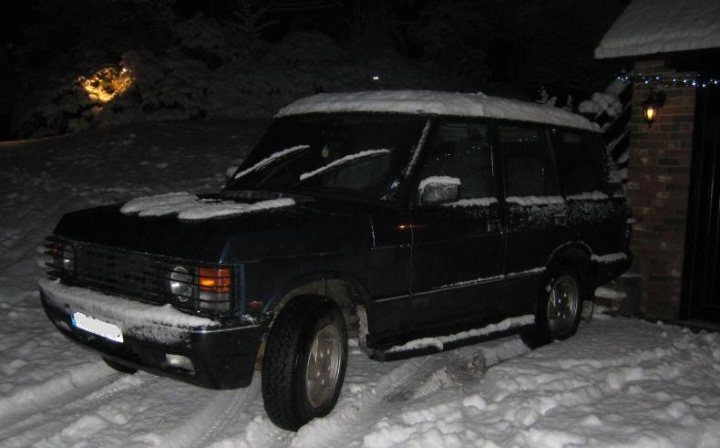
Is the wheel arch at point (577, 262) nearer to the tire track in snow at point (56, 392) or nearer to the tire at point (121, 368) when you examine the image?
the tire at point (121, 368)

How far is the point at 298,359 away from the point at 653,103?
5.28 metres

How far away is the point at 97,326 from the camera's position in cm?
377

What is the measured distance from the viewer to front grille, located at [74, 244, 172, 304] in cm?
357

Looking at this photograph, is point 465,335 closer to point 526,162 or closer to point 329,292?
point 329,292

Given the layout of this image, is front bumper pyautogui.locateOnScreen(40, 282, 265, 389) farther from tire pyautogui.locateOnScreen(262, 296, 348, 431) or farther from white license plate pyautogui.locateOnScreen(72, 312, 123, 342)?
tire pyautogui.locateOnScreen(262, 296, 348, 431)

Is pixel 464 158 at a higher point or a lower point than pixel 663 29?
lower

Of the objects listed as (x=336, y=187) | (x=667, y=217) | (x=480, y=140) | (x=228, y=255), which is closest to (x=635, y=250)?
(x=667, y=217)

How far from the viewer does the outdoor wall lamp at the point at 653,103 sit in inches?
271

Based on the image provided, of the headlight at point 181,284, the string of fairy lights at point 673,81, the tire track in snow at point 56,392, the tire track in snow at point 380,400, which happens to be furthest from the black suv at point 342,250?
the string of fairy lights at point 673,81

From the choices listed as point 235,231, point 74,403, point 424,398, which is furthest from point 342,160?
point 74,403

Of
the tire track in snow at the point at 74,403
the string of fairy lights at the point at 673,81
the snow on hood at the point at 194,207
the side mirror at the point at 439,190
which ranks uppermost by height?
the string of fairy lights at the point at 673,81

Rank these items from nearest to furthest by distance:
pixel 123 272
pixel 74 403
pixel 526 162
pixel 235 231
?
pixel 235 231
pixel 123 272
pixel 74 403
pixel 526 162

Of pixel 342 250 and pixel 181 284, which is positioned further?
pixel 342 250

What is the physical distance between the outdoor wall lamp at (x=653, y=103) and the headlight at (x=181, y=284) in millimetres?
5616
